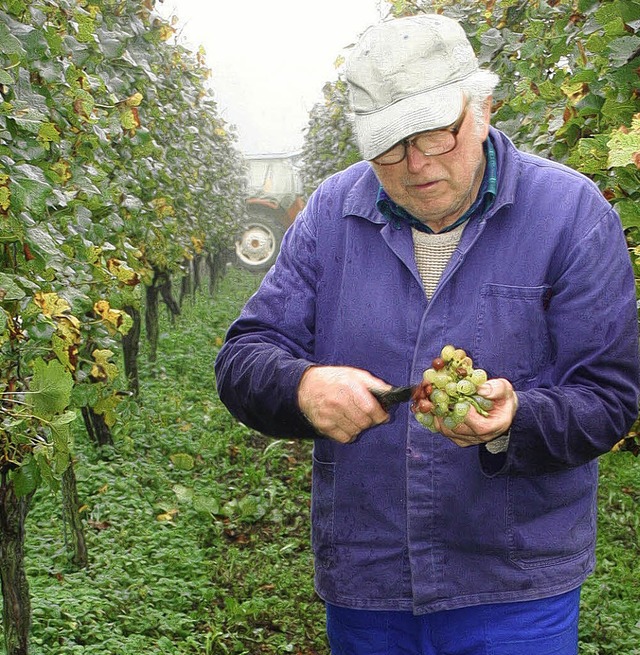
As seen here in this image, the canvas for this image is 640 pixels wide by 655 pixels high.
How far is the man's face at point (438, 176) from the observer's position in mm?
1632

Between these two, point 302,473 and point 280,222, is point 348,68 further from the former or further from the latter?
point 280,222

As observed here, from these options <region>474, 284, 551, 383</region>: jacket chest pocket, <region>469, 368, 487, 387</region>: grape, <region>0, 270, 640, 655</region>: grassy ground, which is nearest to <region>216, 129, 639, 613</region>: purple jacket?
<region>474, 284, 551, 383</region>: jacket chest pocket

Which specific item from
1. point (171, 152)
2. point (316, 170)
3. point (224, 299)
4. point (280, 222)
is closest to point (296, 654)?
point (171, 152)

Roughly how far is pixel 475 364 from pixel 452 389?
214mm

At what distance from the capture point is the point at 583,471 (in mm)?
1795

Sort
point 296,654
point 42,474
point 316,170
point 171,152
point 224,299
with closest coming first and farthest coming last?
point 42,474, point 296,654, point 171,152, point 316,170, point 224,299

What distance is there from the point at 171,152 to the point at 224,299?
6.68 m

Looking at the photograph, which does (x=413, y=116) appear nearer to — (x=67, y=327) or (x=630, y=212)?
(x=630, y=212)

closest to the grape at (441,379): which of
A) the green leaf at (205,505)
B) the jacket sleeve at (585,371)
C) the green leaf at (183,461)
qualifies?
the jacket sleeve at (585,371)

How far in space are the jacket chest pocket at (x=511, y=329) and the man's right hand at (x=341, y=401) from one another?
0.77 feet

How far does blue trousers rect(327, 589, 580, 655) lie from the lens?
5.76 feet

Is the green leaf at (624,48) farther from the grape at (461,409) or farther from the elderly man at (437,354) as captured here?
the grape at (461,409)

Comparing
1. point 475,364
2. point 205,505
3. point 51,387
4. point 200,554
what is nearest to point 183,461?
point 205,505

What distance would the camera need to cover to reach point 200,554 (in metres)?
4.46
